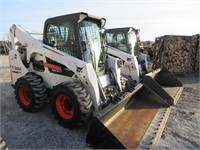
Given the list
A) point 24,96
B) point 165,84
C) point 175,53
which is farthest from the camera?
point 175,53

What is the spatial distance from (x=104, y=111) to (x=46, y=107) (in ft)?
7.72

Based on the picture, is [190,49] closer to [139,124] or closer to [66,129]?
[139,124]

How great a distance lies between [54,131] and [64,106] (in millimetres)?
541

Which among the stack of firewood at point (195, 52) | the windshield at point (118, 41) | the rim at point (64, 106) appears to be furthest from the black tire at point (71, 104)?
the stack of firewood at point (195, 52)

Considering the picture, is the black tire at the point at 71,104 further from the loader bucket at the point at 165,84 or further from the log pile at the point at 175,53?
the log pile at the point at 175,53

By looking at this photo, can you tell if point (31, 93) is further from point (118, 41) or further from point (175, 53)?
point (175, 53)

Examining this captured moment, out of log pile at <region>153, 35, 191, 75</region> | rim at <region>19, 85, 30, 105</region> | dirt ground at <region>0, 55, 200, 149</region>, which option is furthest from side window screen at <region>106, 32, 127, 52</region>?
rim at <region>19, 85, 30, 105</region>

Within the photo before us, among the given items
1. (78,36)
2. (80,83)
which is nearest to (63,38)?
(78,36)

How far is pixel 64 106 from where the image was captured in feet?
15.0

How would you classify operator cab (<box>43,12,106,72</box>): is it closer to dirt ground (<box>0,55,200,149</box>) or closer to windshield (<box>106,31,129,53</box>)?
dirt ground (<box>0,55,200,149</box>)

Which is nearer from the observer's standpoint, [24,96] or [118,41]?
[24,96]

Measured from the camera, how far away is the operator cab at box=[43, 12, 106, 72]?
4848mm

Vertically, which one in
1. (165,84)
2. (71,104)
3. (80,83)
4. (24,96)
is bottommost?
(165,84)

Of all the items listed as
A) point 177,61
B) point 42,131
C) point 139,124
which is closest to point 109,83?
point 139,124
